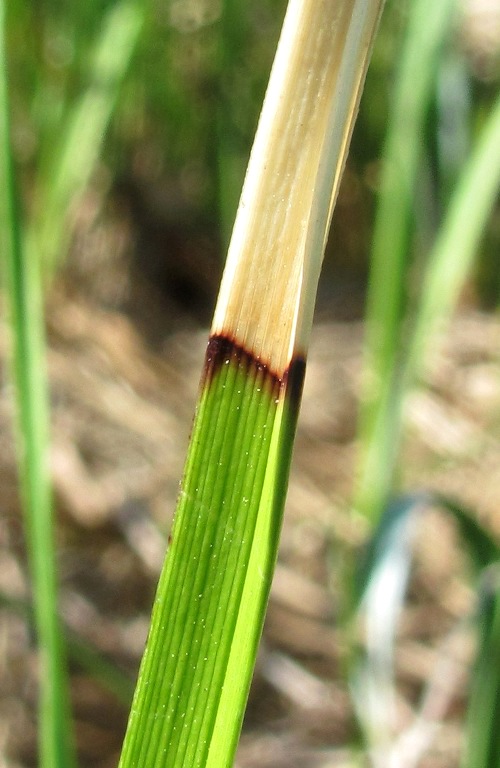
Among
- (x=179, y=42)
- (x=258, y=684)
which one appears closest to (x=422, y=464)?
(x=258, y=684)

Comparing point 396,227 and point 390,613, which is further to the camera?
point 396,227

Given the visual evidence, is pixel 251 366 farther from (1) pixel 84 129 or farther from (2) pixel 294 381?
(1) pixel 84 129

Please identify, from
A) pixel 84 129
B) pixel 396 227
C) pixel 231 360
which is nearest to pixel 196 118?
pixel 84 129

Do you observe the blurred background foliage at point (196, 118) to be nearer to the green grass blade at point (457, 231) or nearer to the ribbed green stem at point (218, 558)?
the green grass blade at point (457, 231)


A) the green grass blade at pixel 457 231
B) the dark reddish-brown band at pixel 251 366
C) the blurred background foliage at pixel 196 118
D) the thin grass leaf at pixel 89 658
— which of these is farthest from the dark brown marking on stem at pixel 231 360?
the blurred background foliage at pixel 196 118

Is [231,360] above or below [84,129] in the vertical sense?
below

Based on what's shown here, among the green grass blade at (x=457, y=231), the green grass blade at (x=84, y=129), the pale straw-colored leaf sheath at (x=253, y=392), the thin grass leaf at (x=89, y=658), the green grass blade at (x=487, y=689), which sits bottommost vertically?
the thin grass leaf at (x=89, y=658)
